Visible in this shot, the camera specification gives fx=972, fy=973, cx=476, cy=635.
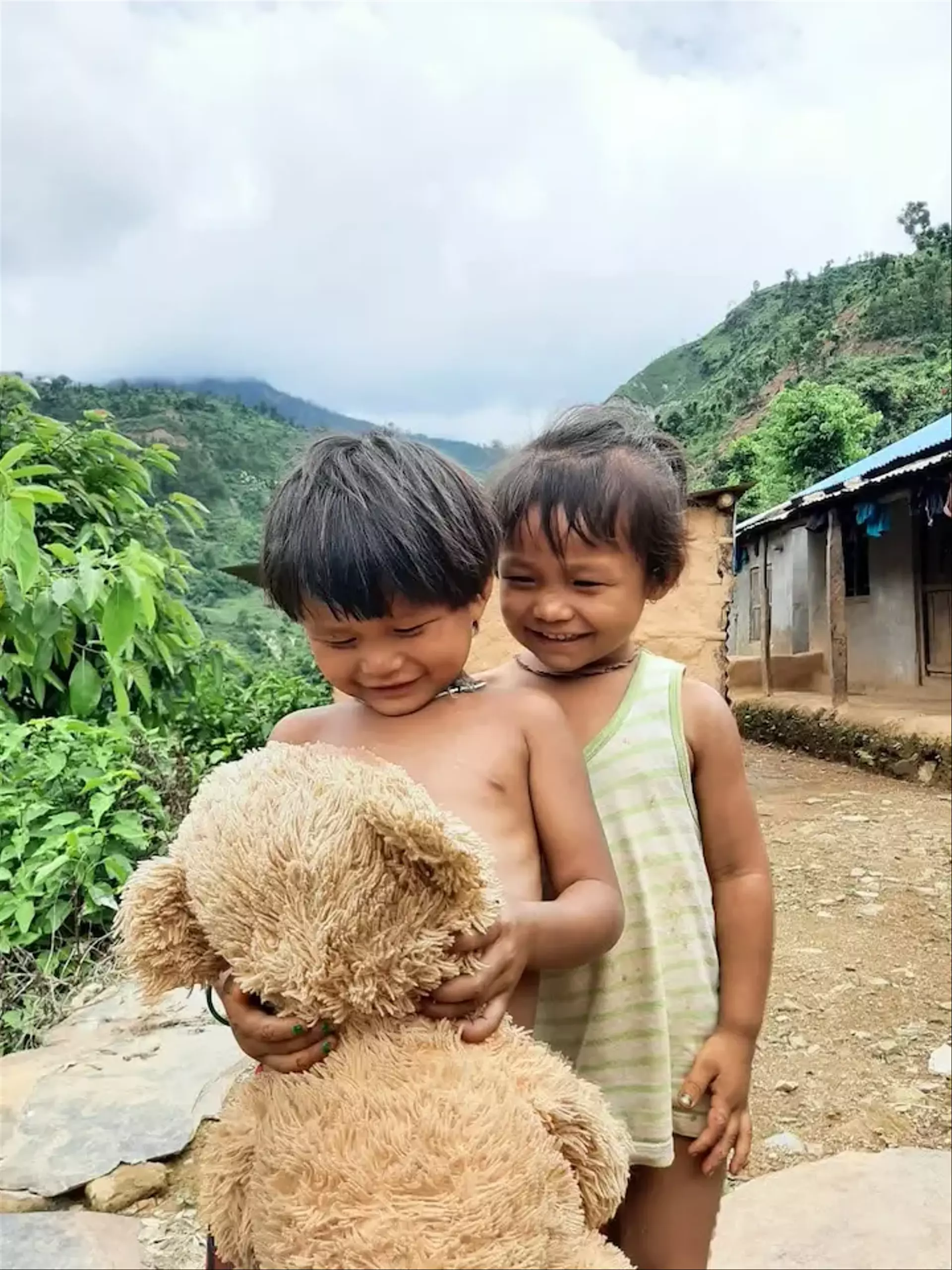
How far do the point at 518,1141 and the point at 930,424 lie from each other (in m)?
4.79

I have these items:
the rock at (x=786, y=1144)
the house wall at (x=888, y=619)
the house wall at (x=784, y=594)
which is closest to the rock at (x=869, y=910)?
the rock at (x=786, y=1144)

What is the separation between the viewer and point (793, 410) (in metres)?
3.22

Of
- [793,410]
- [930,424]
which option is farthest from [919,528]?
[793,410]

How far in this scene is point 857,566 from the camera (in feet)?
22.8

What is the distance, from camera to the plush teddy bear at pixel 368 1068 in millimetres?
485

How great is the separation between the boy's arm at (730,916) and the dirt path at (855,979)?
5.43 ft

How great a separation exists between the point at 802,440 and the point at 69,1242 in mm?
3034

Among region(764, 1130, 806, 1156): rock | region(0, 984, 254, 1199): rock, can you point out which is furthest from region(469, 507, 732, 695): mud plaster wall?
region(0, 984, 254, 1199): rock

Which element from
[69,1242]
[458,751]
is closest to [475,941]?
[458,751]

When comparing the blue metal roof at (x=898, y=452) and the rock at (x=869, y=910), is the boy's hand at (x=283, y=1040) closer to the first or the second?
the rock at (x=869, y=910)

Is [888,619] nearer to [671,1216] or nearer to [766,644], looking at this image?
[766,644]

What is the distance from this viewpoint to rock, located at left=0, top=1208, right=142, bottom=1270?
4.90ft

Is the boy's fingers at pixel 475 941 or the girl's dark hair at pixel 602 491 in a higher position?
the girl's dark hair at pixel 602 491

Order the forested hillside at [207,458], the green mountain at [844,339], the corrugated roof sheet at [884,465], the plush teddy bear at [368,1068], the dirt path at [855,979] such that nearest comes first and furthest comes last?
the plush teddy bear at [368,1068]
the dirt path at [855,979]
the green mountain at [844,339]
the forested hillside at [207,458]
the corrugated roof sheet at [884,465]
